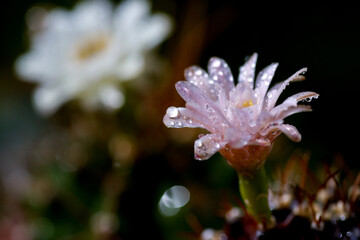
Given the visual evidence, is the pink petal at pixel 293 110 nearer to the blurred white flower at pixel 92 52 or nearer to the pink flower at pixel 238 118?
the pink flower at pixel 238 118

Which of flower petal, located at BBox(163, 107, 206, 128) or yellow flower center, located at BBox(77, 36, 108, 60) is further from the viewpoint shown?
yellow flower center, located at BBox(77, 36, 108, 60)

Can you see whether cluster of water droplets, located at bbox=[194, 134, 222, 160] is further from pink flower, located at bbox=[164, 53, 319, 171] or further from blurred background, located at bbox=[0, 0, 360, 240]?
blurred background, located at bbox=[0, 0, 360, 240]

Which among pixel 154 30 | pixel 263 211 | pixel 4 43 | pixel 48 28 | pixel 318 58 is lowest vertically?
pixel 263 211

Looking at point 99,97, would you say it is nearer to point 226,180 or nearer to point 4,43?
point 226,180

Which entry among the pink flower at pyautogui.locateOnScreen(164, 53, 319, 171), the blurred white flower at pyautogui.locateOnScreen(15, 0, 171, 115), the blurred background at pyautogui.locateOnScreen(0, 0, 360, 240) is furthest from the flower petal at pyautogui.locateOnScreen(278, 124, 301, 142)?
the blurred white flower at pyautogui.locateOnScreen(15, 0, 171, 115)

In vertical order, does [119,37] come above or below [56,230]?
above

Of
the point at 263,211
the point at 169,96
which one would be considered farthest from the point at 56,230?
the point at 263,211
